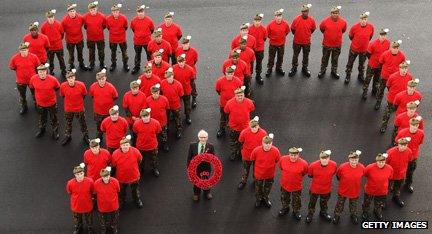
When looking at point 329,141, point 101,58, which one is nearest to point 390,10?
point 329,141

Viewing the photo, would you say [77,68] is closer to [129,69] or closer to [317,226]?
[129,69]

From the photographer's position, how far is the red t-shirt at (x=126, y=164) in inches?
446

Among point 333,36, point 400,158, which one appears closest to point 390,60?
point 333,36

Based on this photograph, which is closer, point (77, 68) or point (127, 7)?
point (77, 68)

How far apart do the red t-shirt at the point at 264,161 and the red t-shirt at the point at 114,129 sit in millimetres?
2437

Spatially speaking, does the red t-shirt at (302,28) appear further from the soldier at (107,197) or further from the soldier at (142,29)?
the soldier at (107,197)

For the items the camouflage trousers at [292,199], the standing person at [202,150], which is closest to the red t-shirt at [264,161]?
the camouflage trousers at [292,199]

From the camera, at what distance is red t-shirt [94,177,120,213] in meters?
10.7

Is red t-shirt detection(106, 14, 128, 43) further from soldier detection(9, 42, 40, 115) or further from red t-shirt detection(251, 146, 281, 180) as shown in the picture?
red t-shirt detection(251, 146, 281, 180)

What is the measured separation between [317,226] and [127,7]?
9808 millimetres

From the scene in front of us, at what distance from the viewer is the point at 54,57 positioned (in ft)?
53.2

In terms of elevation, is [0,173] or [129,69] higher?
[129,69]

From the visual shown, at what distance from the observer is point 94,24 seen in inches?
603

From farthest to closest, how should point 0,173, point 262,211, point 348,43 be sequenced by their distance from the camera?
point 348,43 < point 0,173 < point 262,211
